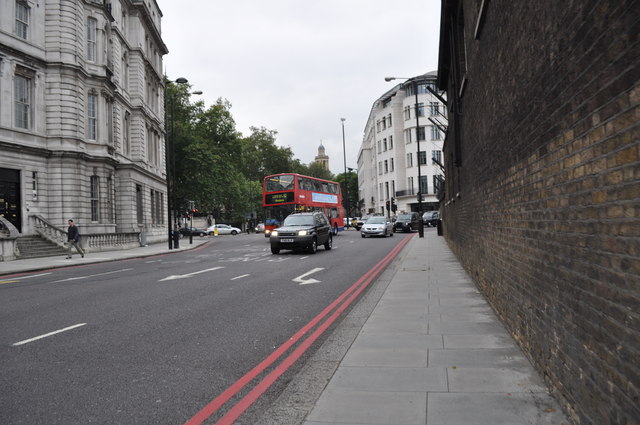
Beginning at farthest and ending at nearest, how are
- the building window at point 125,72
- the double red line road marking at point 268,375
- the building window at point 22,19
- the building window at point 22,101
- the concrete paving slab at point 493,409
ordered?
1. the building window at point 125,72
2. the building window at point 22,19
3. the building window at point 22,101
4. the double red line road marking at point 268,375
5. the concrete paving slab at point 493,409

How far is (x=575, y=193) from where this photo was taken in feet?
8.34

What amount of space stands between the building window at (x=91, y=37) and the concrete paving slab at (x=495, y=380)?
2995cm

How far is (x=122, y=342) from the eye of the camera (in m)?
5.30

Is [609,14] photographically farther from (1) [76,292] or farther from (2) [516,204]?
(1) [76,292]

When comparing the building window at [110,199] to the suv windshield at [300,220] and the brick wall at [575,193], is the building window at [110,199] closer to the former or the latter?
the suv windshield at [300,220]

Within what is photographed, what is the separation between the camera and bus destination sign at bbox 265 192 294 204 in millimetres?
28484

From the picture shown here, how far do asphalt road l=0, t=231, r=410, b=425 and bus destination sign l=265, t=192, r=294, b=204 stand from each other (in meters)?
17.8

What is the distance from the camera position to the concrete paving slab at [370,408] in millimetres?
2967

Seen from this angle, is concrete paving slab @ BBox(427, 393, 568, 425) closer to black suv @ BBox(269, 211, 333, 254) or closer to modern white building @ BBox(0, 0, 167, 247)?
black suv @ BBox(269, 211, 333, 254)

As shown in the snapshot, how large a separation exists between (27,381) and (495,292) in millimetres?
5229

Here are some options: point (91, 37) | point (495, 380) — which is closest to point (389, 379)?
point (495, 380)

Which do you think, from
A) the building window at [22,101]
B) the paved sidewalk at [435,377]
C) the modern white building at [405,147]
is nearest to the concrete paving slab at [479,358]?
the paved sidewalk at [435,377]

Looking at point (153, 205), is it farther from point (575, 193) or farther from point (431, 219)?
point (575, 193)

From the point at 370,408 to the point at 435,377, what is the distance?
840 millimetres
